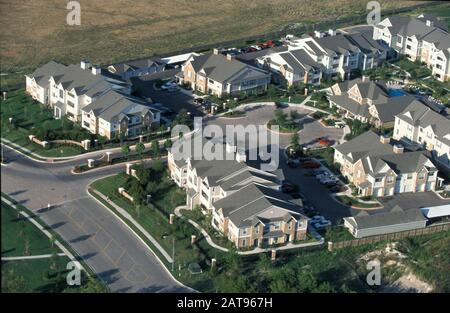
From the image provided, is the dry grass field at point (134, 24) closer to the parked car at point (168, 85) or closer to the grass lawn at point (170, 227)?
the parked car at point (168, 85)

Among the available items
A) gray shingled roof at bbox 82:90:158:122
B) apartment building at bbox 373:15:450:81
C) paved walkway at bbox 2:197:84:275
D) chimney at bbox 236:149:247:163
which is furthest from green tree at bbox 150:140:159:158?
apartment building at bbox 373:15:450:81

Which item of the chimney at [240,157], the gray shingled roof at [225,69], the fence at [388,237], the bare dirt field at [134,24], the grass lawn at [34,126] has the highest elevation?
the chimney at [240,157]

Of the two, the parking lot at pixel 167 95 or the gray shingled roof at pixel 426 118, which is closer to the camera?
the gray shingled roof at pixel 426 118

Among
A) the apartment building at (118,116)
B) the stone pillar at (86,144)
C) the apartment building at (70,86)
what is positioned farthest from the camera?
the apartment building at (70,86)

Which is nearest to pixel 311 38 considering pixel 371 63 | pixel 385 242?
pixel 371 63

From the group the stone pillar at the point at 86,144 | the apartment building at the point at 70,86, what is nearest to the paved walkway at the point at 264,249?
the stone pillar at the point at 86,144

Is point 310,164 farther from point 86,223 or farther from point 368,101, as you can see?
point 86,223

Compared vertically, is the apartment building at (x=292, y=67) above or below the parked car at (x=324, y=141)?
above

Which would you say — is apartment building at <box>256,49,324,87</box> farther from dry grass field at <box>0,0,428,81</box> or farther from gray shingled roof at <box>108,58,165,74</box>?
dry grass field at <box>0,0,428,81</box>
